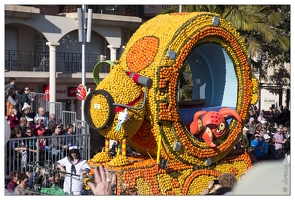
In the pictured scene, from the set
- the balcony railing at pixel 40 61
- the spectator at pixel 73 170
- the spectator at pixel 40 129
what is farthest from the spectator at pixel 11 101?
the balcony railing at pixel 40 61

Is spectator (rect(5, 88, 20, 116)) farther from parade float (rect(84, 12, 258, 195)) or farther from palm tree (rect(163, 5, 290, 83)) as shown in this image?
palm tree (rect(163, 5, 290, 83))

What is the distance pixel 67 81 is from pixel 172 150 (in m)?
10.9

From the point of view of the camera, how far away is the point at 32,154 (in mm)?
12172

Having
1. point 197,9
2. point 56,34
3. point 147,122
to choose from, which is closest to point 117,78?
point 147,122

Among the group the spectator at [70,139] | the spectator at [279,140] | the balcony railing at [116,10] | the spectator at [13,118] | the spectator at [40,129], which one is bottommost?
the spectator at [279,140]

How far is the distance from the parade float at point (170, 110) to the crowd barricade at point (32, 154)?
51.1 inches

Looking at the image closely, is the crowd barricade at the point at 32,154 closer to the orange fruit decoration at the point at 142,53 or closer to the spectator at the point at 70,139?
the spectator at the point at 70,139

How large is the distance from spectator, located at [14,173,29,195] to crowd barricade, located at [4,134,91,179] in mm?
955

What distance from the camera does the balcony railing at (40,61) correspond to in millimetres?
20266

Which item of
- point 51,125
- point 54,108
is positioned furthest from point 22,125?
point 54,108

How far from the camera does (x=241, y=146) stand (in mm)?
13430

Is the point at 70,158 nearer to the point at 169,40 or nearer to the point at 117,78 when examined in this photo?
the point at 117,78

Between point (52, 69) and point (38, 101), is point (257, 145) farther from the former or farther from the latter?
point (52, 69)

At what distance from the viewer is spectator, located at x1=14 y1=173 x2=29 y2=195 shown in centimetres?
998
